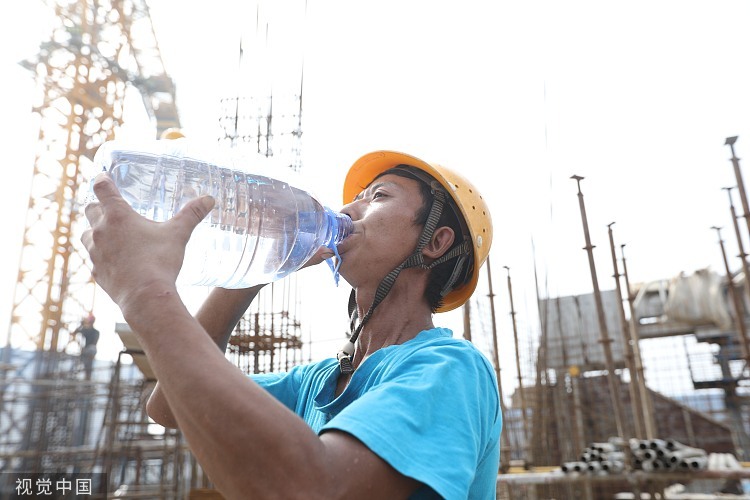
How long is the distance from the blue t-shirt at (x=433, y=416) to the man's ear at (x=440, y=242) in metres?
0.43

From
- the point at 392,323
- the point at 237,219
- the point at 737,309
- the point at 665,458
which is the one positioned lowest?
the point at 665,458

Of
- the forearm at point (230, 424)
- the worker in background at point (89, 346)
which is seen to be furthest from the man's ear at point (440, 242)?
the worker in background at point (89, 346)

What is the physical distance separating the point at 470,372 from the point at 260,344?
9045 millimetres

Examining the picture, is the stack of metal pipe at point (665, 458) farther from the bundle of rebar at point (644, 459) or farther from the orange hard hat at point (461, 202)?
the orange hard hat at point (461, 202)

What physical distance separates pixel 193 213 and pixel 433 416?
582 millimetres

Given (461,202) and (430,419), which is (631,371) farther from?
(430,419)

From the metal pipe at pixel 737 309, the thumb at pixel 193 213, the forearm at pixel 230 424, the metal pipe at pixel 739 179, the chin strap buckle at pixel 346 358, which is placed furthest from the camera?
the metal pipe at pixel 737 309

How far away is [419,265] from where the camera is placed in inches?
68.0

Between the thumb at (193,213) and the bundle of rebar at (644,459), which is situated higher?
the thumb at (193,213)

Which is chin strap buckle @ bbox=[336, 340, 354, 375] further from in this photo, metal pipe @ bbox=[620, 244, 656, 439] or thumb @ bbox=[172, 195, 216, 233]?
metal pipe @ bbox=[620, 244, 656, 439]

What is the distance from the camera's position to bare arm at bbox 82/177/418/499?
2.68ft

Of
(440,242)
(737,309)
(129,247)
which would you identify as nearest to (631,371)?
(737,309)

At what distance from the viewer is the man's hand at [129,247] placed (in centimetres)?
96

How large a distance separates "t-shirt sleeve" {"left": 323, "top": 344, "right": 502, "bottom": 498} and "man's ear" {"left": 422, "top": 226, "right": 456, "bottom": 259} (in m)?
0.61
